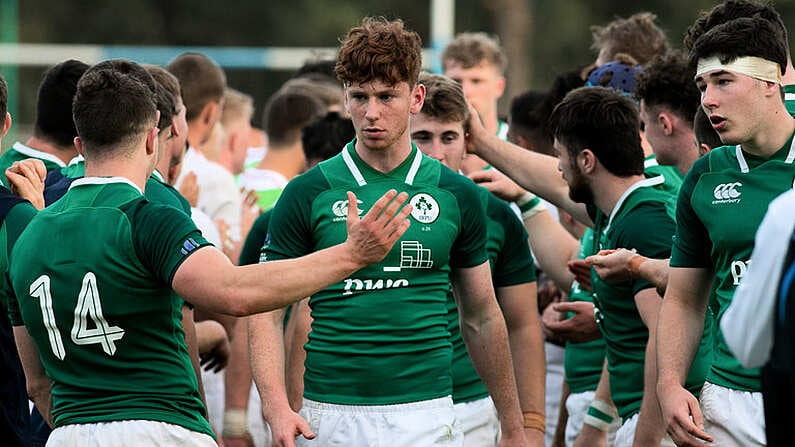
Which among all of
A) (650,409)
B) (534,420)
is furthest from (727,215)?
(534,420)

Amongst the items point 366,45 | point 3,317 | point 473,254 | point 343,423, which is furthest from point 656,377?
point 3,317

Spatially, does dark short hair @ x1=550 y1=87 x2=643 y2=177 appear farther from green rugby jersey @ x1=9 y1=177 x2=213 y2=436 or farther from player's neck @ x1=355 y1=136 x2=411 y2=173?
green rugby jersey @ x1=9 y1=177 x2=213 y2=436

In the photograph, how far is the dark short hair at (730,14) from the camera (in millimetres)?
5000

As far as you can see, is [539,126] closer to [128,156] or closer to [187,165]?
[187,165]

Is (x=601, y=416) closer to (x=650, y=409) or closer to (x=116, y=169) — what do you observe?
(x=650, y=409)

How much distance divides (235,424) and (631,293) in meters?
2.32

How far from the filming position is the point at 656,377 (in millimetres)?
5219

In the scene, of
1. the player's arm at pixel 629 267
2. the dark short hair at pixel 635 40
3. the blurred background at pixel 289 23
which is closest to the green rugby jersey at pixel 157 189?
the player's arm at pixel 629 267

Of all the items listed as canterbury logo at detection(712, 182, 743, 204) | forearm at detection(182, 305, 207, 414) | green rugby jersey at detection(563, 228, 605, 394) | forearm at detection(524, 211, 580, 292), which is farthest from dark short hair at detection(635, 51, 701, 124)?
forearm at detection(182, 305, 207, 414)

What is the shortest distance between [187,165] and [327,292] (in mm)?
3149

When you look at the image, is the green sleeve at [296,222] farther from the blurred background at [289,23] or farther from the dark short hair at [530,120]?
the blurred background at [289,23]

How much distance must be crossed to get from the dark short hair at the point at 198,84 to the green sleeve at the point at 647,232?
3.09 metres

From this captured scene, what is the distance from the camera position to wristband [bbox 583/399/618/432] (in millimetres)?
6105

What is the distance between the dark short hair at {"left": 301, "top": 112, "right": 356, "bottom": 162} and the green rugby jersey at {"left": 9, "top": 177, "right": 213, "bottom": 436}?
2.70m
